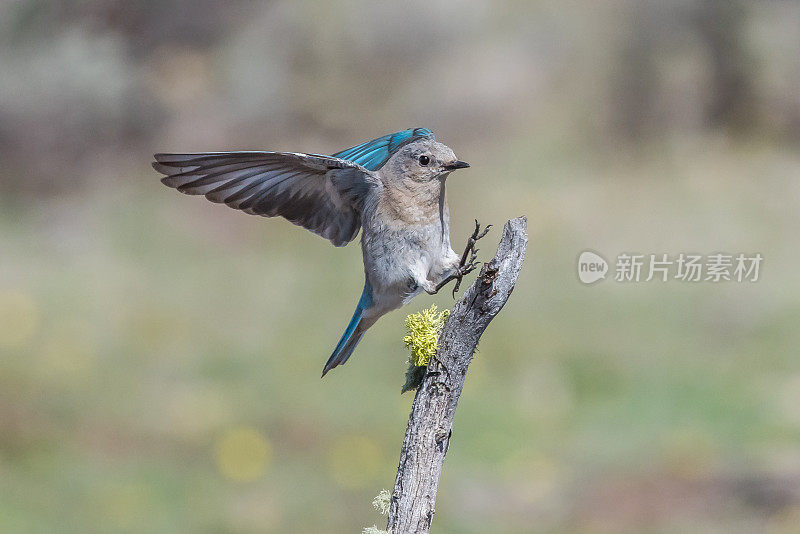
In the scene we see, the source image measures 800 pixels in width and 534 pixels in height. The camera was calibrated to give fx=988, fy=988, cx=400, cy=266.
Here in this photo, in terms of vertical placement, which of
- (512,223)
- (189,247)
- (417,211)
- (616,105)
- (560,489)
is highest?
(616,105)

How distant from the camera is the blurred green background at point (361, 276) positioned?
7129 mm

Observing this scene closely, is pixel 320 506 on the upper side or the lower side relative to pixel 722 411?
lower

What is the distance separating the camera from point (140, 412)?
788cm

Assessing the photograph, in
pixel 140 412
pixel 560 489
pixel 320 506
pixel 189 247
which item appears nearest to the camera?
pixel 320 506

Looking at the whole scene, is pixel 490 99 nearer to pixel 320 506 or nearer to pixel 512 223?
pixel 320 506

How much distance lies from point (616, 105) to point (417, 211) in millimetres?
7576

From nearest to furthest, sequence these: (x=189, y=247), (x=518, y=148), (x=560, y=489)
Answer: (x=560, y=489) → (x=189, y=247) → (x=518, y=148)

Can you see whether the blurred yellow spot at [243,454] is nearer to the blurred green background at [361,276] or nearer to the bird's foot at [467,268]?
the blurred green background at [361,276]

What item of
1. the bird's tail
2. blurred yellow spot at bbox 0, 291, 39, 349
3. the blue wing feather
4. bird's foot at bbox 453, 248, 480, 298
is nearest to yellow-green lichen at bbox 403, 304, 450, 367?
bird's foot at bbox 453, 248, 480, 298

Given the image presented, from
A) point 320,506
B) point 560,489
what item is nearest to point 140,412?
point 320,506

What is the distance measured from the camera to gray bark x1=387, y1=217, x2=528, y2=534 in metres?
3.14

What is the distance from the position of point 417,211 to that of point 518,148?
703 centimetres

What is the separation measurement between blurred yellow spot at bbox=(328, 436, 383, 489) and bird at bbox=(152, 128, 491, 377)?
325cm

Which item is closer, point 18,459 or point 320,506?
point 320,506
